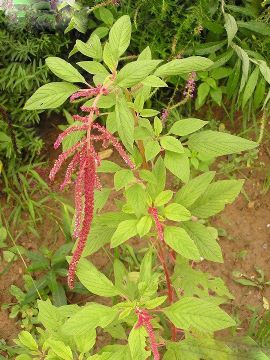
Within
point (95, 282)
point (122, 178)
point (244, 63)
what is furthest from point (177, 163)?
point (244, 63)

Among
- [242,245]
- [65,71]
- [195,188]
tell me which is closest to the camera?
[65,71]

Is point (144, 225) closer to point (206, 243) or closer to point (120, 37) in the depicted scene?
point (206, 243)

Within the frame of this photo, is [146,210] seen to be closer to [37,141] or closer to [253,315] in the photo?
[253,315]

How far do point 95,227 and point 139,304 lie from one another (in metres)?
0.28

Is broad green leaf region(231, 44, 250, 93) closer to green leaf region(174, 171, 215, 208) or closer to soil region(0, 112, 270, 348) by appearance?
soil region(0, 112, 270, 348)

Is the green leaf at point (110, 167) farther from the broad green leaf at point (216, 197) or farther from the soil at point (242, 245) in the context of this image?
the soil at point (242, 245)

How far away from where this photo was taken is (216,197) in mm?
1617

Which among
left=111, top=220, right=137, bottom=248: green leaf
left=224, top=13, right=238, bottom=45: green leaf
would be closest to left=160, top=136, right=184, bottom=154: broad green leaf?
left=111, top=220, right=137, bottom=248: green leaf

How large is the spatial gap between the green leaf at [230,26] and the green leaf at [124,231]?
1.25 metres

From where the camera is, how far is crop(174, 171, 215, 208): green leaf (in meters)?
1.56

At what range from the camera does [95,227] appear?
5.27ft

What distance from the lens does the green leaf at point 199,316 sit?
138cm

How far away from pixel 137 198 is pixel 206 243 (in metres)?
0.30

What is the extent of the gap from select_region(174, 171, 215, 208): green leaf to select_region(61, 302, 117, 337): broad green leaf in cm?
37
